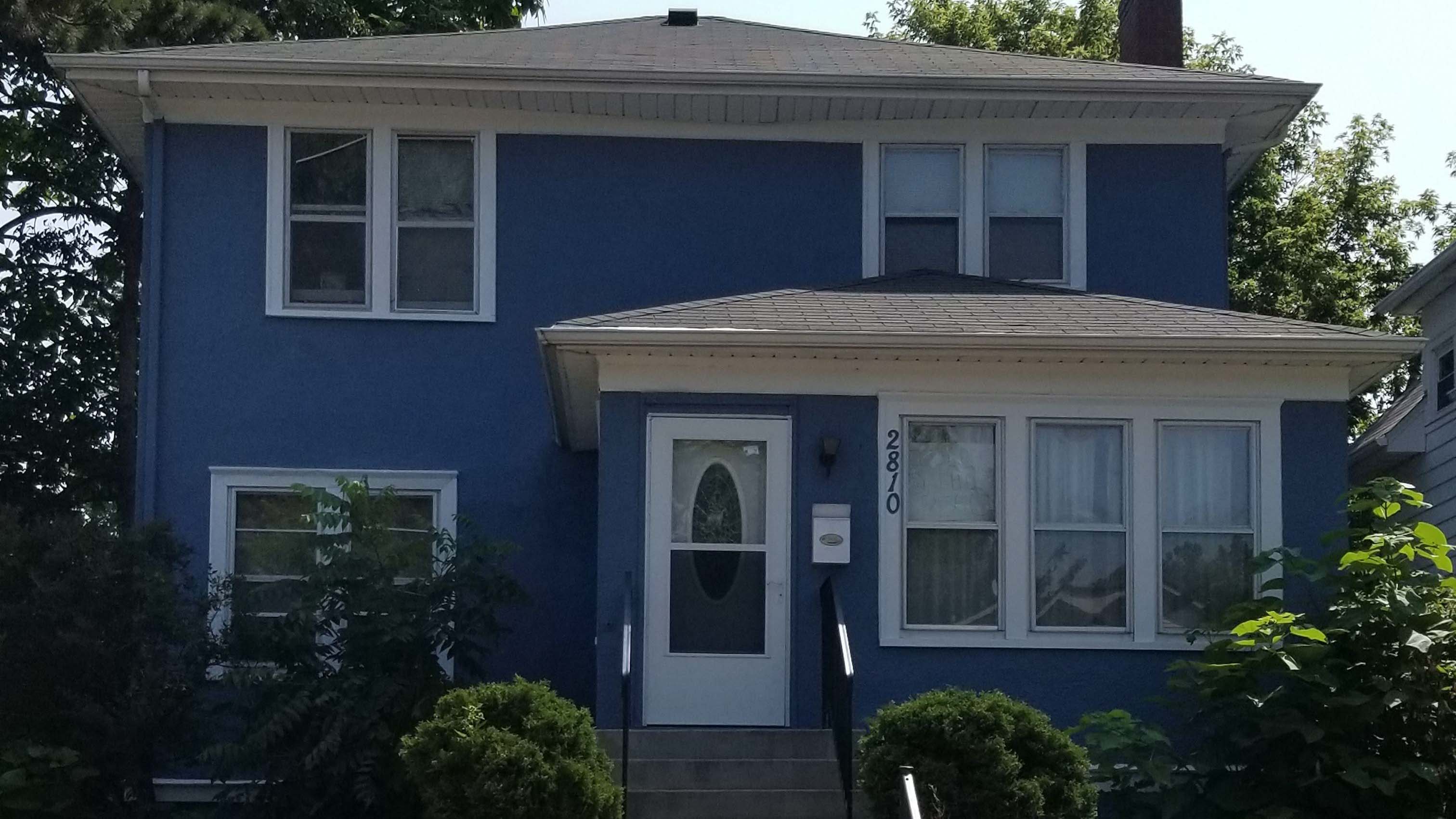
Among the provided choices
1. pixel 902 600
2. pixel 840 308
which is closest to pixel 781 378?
pixel 840 308

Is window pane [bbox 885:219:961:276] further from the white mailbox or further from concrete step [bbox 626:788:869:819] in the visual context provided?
concrete step [bbox 626:788:869:819]

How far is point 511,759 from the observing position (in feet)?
31.6

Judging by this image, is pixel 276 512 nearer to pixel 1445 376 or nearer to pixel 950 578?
pixel 950 578

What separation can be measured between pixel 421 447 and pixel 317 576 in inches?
101

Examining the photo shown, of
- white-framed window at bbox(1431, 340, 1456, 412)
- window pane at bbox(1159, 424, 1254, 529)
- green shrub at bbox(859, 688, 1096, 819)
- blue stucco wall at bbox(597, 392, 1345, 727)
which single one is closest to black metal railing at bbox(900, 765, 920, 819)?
green shrub at bbox(859, 688, 1096, 819)

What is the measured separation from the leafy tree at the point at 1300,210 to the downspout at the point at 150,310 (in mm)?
16505

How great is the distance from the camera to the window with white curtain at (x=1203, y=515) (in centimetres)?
1214

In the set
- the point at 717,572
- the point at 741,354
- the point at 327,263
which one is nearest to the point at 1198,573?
the point at 717,572

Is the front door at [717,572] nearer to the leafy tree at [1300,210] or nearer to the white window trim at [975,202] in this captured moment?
the white window trim at [975,202]

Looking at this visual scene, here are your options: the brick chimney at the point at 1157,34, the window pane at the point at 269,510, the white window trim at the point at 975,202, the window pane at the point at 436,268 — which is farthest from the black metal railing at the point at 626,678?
the brick chimney at the point at 1157,34

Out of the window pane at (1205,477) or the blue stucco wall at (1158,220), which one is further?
the blue stucco wall at (1158,220)

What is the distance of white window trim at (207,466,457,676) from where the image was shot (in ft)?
46.0

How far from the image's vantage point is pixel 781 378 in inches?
474

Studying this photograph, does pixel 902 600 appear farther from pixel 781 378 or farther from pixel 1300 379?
pixel 1300 379
